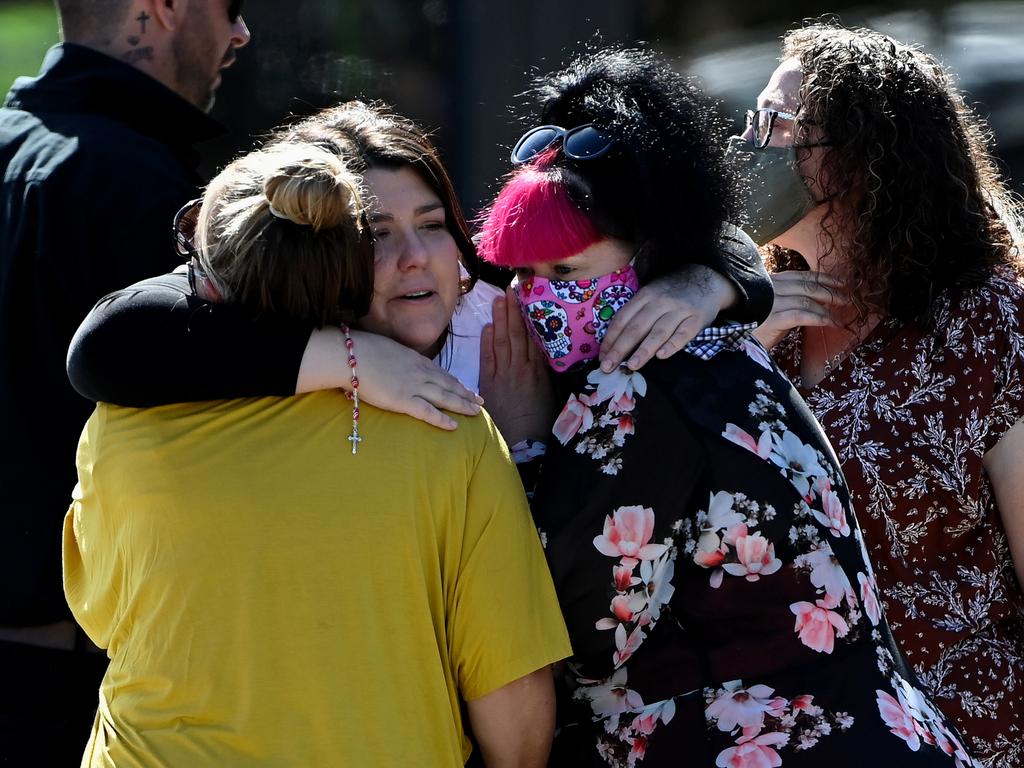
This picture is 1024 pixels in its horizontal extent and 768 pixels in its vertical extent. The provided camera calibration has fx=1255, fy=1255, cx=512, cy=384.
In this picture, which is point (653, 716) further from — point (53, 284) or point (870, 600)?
point (53, 284)

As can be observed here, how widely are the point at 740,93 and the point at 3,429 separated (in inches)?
122

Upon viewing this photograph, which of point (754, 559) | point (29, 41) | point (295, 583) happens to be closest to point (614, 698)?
point (754, 559)

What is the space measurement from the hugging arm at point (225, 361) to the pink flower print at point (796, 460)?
427 mm

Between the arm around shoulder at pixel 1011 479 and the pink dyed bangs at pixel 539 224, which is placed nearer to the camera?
the pink dyed bangs at pixel 539 224

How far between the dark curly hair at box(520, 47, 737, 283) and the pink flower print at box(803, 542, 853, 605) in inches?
18.8

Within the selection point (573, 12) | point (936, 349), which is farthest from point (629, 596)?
point (573, 12)

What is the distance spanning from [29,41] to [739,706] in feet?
15.3

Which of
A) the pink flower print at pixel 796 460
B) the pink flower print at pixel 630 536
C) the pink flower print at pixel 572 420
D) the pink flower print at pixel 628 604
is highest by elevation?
the pink flower print at pixel 572 420

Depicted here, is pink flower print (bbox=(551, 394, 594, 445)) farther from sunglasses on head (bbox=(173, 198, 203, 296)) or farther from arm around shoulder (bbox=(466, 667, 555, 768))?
sunglasses on head (bbox=(173, 198, 203, 296))

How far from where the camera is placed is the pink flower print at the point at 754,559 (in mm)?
1679

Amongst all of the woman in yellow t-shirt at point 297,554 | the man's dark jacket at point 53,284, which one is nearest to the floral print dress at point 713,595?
the woman in yellow t-shirt at point 297,554

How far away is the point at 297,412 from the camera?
1.60 metres

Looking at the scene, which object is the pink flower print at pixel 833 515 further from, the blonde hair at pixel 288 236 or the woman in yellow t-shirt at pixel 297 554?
the blonde hair at pixel 288 236

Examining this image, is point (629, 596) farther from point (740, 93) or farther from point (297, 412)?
point (740, 93)
